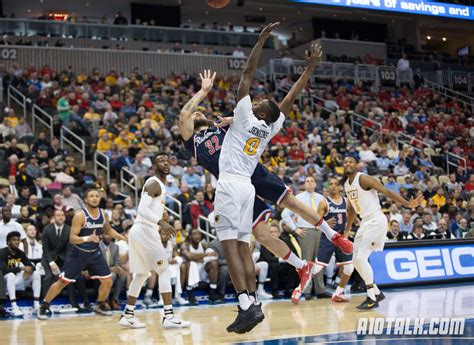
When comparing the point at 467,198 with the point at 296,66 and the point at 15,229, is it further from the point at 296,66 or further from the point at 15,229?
the point at 15,229

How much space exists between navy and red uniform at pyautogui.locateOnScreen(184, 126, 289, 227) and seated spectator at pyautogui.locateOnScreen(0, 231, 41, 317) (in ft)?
14.0

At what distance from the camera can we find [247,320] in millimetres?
5812

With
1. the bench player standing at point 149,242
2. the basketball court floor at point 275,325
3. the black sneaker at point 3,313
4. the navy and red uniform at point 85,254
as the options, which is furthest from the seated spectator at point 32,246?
the bench player standing at point 149,242

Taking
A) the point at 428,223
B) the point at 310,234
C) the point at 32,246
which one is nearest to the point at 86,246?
the point at 32,246

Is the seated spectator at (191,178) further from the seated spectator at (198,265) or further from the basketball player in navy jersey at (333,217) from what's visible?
the basketball player in navy jersey at (333,217)

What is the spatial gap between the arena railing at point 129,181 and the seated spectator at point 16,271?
3774mm

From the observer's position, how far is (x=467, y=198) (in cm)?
1766

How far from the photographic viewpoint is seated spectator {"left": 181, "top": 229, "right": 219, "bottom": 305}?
11484mm

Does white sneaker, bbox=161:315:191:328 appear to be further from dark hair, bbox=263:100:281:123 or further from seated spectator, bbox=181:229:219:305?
seated spectator, bbox=181:229:219:305

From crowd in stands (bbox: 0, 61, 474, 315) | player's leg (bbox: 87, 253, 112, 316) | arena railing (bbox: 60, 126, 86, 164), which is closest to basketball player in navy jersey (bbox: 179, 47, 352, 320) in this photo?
crowd in stands (bbox: 0, 61, 474, 315)

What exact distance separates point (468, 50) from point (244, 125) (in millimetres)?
30169

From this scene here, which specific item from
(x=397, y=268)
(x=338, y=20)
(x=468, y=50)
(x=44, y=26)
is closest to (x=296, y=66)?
(x=338, y=20)

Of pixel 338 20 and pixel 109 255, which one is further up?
pixel 338 20

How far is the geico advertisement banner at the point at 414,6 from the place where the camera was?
69.2ft
